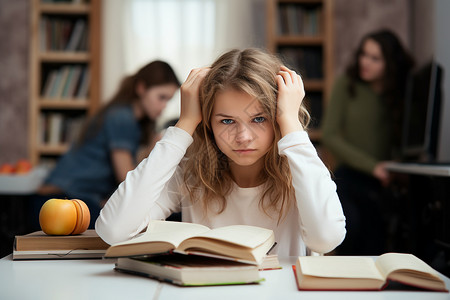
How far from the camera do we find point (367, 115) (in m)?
2.95

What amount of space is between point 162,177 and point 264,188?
0.89 ft

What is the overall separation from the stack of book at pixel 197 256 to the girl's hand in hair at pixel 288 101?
0.29 metres

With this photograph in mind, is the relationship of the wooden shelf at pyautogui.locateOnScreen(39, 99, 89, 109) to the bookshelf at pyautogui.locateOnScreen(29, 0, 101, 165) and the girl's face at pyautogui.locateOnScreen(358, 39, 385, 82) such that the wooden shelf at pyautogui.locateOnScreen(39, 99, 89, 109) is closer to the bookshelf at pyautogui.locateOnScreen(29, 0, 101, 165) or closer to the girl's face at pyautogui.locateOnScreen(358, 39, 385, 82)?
the bookshelf at pyautogui.locateOnScreen(29, 0, 101, 165)

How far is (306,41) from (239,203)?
272 cm

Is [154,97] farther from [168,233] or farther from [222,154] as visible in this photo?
[168,233]

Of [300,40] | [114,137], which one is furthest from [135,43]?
[114,137]

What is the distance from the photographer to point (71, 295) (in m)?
0.77

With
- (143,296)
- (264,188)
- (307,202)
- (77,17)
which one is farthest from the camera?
(77,17)

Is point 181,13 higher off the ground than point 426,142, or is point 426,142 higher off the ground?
point 181,13

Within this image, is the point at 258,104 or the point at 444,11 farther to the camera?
the point at 444,11

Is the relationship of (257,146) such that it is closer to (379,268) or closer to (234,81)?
(234,81)

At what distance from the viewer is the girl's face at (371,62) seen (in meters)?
2.91

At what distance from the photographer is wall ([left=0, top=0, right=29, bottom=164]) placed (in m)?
4.21

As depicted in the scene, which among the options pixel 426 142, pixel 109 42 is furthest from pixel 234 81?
pixel 109 42
